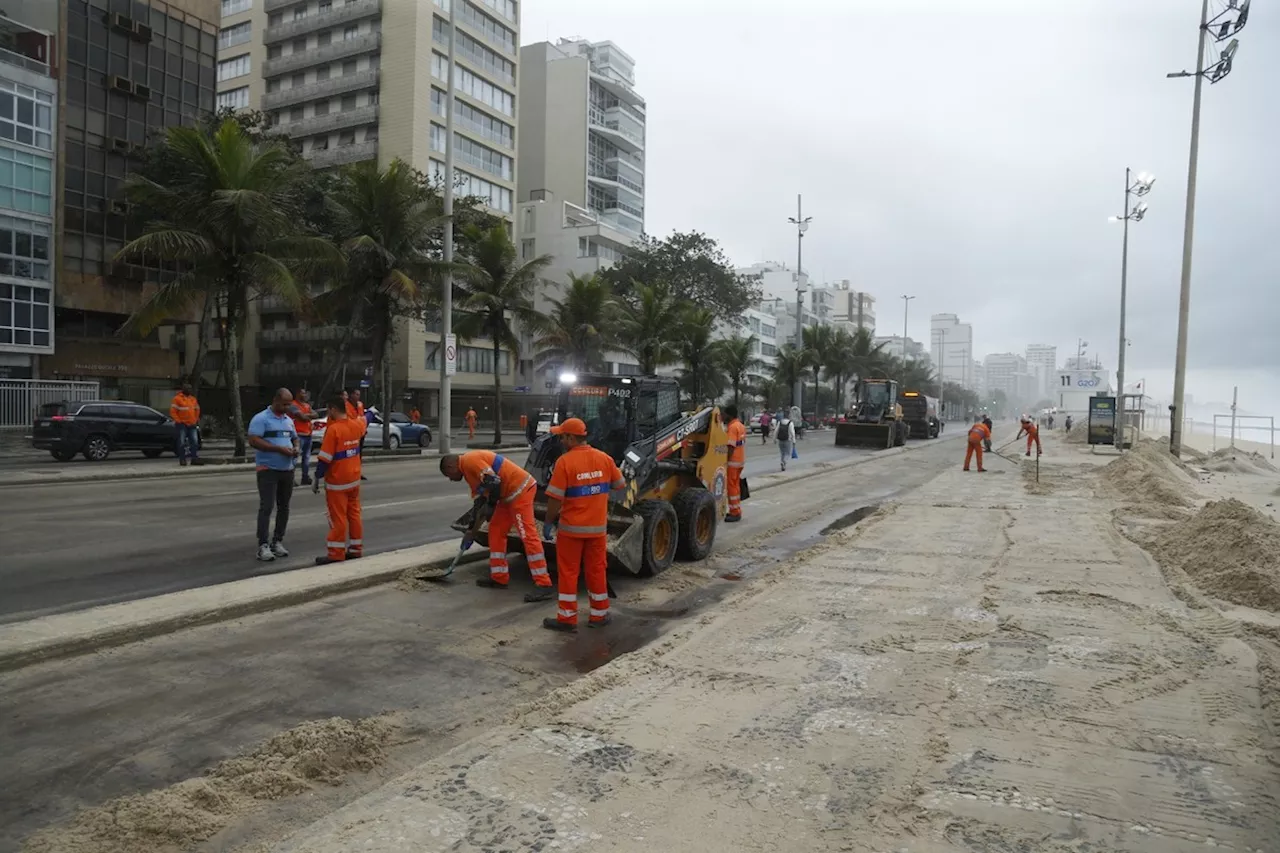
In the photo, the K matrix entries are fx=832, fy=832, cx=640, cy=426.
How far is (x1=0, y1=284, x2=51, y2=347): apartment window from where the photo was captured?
31375 millimetres

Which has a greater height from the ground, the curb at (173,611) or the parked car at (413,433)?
the parked car at (413,433)

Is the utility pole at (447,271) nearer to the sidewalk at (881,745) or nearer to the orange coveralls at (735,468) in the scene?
the orange coveralls at (735,468)

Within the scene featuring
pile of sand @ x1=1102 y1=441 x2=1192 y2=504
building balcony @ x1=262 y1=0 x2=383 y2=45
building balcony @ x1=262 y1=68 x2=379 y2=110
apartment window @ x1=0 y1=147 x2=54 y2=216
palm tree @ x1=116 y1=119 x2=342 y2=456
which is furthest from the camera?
building balcony @ x1=262 y1=68 x2=379 y2=110

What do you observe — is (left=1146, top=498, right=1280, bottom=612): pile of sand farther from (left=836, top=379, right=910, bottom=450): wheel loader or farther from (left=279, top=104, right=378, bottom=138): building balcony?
(left=279, top=104, right=378, bottom=138): building balcony

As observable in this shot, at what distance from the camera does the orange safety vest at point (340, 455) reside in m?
8.45

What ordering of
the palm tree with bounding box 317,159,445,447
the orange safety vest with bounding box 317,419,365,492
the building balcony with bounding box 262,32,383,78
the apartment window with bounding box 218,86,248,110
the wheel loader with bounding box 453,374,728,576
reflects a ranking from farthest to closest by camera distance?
the apartment window with bounding box 218,86,248,110
the building balcony with bounding box 262,32,383,78
the palm tree with bounding box 317,159,445,447
the wheel loader with bounding box 453,374,728,576
the orange safety vest with bounding box 317,419,365,492

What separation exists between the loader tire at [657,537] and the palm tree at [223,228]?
16.1 metres

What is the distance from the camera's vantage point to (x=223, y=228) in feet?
68.3

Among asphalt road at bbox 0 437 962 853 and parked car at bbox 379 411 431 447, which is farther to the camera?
parked car at bbox 379 411 431 447

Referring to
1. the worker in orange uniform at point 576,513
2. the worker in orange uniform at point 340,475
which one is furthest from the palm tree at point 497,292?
the worker in orange uniform at point 576,513

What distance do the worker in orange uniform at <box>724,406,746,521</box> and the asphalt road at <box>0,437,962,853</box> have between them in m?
4.14

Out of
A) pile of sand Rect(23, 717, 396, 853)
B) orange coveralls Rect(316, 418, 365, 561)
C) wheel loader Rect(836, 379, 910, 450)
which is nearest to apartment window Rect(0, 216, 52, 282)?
orange coveralls Rect(316, 418, 365, 561)

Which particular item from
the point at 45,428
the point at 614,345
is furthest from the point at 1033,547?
the point at 614,345

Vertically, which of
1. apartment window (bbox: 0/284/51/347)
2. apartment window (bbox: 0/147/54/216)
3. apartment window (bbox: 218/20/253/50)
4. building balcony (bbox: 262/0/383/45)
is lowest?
apartment window (bbox: 0/284/51/347)
